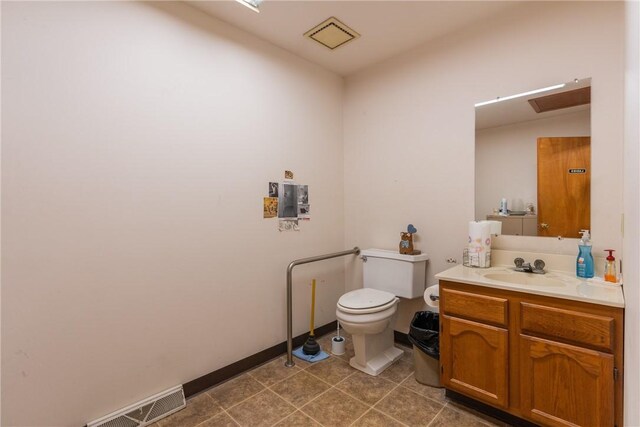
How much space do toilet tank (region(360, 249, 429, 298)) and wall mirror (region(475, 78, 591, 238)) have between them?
617 mm

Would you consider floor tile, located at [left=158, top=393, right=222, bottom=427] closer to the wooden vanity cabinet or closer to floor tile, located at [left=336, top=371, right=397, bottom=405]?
floor tile, located at [left=336, top=371, right=397, bottom=405]

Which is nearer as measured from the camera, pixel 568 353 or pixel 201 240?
pixel 568 353

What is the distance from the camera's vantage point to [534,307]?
4.87 feet

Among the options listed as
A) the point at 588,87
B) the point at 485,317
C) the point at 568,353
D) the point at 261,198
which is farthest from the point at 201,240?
the point at 588,87

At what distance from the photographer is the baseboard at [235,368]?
193 cm

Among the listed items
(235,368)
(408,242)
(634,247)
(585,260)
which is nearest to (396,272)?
(408,242)

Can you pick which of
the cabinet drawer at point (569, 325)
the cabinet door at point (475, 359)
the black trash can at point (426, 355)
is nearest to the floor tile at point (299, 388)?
the black trash can at point (426, 355)

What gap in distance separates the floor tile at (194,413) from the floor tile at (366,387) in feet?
2.67

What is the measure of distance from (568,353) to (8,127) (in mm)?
2796

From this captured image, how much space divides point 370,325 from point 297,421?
736mm

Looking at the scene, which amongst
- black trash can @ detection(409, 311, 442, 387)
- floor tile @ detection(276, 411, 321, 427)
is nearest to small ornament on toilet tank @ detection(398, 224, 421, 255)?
black trash can @ detection(409, 311, 442, 387)

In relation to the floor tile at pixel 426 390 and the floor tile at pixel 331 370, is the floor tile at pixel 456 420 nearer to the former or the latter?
the floor tile at pixel 426 390

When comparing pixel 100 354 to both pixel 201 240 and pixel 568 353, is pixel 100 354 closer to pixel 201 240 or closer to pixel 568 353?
pixel 201 240

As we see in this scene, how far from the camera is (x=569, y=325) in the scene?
139cm
